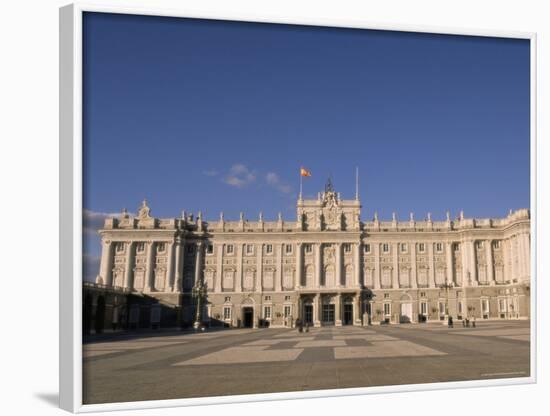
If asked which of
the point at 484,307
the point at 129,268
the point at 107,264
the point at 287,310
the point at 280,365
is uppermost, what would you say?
the point at 107,264

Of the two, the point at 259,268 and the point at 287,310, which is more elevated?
the point at 259,268

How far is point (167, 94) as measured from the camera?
624 inches

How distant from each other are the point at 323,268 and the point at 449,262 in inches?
307

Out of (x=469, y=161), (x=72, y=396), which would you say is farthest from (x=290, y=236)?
(x=72, y=396)

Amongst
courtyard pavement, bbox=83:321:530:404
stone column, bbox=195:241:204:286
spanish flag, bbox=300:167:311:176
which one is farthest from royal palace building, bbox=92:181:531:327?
courtyard pavement, bbox=83:321:530:404

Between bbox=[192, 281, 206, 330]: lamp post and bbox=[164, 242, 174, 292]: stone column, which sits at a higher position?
bbox=[164, 242, 174, 292]: stone column

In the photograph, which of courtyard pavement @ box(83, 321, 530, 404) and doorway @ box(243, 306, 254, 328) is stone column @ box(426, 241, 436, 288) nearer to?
courtyard pavement @ box(83, 321, 530, 404)

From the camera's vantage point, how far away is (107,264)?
22.8 meters

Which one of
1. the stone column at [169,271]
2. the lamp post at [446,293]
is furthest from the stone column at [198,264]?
the lamp post at [446,293]

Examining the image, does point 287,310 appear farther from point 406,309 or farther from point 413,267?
point 413,267

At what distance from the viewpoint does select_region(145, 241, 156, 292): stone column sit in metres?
23.9

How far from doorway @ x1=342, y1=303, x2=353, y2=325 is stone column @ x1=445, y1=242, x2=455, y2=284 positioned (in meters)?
6.75

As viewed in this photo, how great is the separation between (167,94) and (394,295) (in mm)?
23100

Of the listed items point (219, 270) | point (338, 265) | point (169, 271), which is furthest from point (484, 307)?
point (169, 271)
